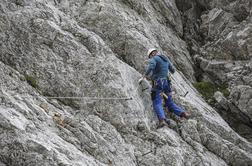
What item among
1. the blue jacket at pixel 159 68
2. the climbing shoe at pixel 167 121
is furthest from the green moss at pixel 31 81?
the climbing shoe at pixel 167 121

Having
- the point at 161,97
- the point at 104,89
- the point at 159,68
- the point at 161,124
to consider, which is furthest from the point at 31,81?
the point at 159,68

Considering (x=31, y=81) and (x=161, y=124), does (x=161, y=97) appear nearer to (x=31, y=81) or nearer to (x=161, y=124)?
(x=161, y=124)

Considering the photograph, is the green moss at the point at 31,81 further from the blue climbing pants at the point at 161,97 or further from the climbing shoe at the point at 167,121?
the climbing shoe at the point at 167,121

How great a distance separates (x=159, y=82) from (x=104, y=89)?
286 centimetres

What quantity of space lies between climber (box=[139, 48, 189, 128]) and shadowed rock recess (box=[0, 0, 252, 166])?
0.48m

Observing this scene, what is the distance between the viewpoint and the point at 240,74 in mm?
22578

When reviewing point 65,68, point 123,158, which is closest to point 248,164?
point 123,158

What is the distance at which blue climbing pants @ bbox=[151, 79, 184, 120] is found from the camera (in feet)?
57.5

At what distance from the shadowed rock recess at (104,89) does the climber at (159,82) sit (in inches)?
18.8

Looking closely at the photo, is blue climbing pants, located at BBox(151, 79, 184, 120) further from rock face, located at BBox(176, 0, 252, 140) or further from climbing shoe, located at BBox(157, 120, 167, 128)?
rock face, located at BBox(176, 0, 252, 140)

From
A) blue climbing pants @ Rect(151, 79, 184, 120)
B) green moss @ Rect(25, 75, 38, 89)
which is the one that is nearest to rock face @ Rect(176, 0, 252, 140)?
blue climbing pants @ Rect(151, 79, 184, 120)

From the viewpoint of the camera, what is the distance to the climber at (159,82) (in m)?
17.8

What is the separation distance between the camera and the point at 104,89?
16422 millimetres

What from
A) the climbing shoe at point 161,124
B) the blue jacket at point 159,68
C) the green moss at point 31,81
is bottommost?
the climbing shoe at point 161,124
